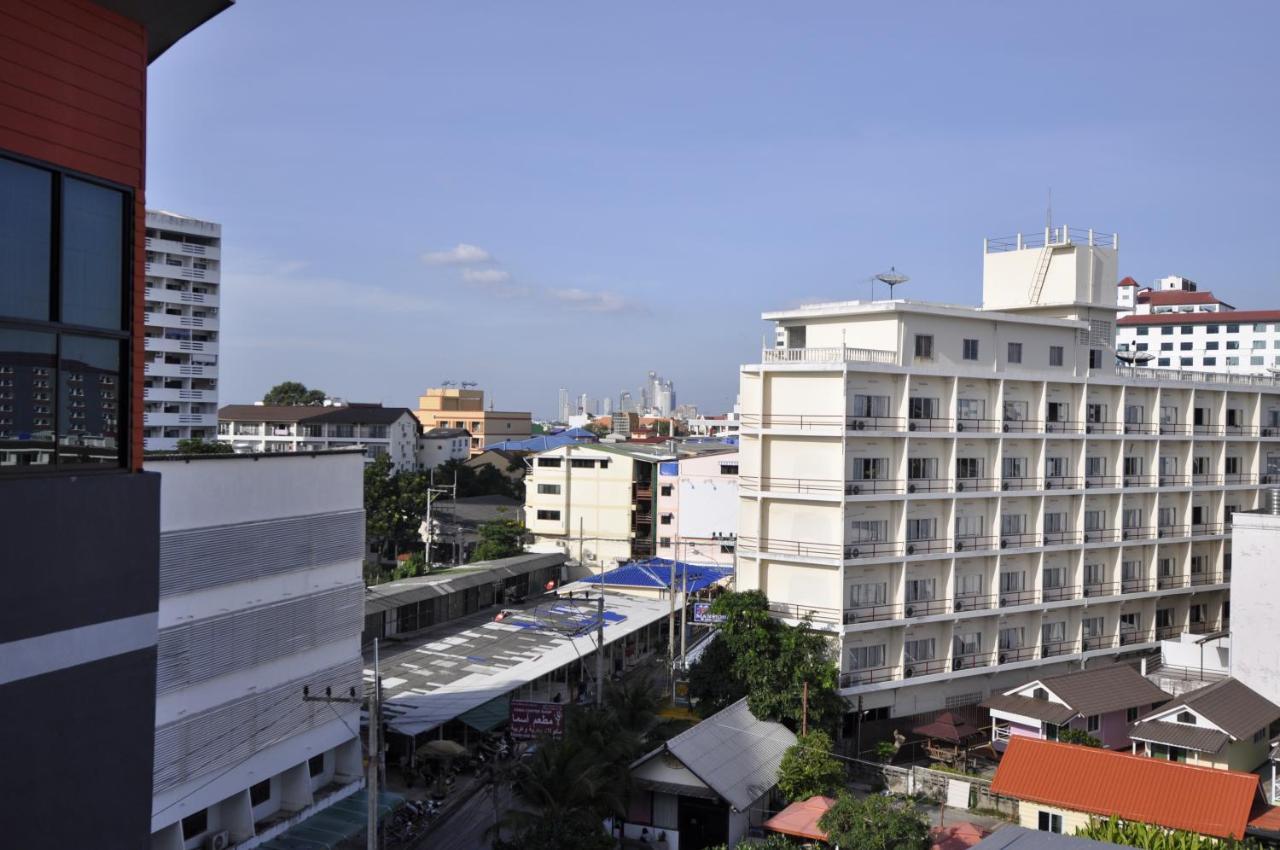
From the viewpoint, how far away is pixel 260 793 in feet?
65.0

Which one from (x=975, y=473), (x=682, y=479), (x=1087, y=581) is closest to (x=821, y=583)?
(x=975, y=473)

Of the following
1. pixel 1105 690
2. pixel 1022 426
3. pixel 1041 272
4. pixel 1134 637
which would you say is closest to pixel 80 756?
pixel 1105 690

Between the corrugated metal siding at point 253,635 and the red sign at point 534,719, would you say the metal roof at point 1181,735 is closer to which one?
the red sign at point 534,719

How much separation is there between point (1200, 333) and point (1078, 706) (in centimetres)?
6126

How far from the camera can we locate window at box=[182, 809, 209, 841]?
17.9 metres

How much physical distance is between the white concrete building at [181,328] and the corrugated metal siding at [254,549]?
34.4 metres

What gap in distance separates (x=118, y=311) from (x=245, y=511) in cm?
1453

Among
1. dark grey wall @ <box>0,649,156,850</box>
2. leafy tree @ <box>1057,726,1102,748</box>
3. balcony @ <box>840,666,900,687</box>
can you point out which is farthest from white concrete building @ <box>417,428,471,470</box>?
dark grey wall @ <box>0,649,156,850</box>

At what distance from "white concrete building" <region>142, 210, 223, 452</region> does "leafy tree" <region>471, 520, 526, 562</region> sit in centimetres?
1577

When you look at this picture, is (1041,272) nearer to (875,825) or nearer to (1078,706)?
(1078,706)

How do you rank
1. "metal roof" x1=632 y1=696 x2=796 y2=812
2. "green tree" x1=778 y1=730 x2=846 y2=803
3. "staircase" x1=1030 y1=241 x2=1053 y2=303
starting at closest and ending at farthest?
"metal roof" x1=632 y1=696 x2=796 y2=812, "green tree" x1=778 y1=730 x2=846 y2=803, "staircase" x1=1030 y1=241 x2=1053 y2=303

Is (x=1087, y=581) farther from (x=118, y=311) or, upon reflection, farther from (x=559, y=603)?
(x=118, y=311)

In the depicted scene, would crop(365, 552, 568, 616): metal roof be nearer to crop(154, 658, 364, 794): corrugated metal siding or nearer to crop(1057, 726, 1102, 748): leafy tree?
crop(154, 658, 364, 794): corrugated metal siding

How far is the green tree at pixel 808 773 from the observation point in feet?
74.5
